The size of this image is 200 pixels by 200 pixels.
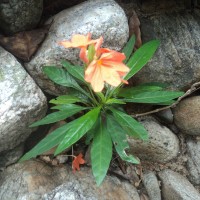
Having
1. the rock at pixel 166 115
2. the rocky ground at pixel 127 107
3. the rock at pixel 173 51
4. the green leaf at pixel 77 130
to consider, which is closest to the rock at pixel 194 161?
the rocky ground at pixel 127 107

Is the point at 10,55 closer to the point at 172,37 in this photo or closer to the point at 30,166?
the point at 30,166

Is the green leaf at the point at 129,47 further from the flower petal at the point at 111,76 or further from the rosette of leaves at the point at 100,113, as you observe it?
the flower petal at the point at 111,76

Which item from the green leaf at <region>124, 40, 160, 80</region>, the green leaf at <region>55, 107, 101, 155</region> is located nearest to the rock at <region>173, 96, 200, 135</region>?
the green leaf at <region>124, 40, 160, 80</region>

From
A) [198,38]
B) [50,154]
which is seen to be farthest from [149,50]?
[50,154]

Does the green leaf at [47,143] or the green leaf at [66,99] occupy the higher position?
the green leaf at [66,99]

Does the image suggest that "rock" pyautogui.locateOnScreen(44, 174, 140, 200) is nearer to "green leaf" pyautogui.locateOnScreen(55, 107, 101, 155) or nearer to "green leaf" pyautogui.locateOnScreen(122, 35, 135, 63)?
"green leaf" pyautogui.locateOnScreen(55, 107, 101, 155)
